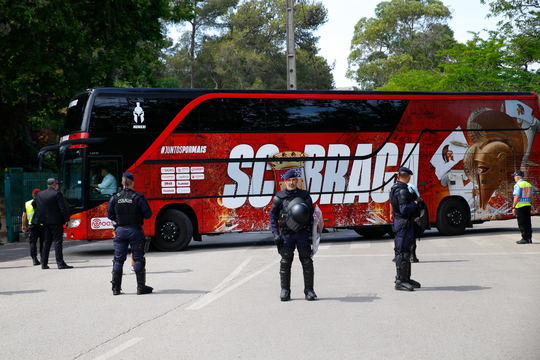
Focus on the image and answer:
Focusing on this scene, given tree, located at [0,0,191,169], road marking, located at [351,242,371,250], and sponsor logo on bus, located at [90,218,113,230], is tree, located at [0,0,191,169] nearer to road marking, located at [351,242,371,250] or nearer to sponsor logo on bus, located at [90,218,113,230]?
sponsor logo on bus, located at [90,218,113,230]

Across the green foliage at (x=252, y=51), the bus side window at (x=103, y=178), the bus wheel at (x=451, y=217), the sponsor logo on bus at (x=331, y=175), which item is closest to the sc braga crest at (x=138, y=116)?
the bus side window at (x=103, y=178)

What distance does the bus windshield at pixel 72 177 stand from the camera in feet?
46.8

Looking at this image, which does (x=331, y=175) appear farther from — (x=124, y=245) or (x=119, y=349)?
(x=119, y=349)

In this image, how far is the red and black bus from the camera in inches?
564

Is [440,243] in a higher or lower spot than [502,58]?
lower

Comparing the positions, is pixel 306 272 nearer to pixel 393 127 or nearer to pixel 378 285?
pixel 378 285

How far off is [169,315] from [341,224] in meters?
9.52

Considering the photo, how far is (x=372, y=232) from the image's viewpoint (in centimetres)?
1834

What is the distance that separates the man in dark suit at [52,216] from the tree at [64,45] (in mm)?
8689

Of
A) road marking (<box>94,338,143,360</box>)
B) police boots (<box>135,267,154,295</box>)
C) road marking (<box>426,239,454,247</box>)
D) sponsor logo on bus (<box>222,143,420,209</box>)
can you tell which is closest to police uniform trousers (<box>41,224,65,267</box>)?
police boots (<box>135,267,154,295</box>)

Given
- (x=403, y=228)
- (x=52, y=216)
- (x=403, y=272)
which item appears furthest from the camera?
(x=52, y=216)

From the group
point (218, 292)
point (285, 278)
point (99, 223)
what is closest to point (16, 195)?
point (99, 223)

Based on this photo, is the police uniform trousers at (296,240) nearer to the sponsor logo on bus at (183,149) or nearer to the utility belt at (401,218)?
the utility belt at (401,218)

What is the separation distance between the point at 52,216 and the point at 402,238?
704 centimetres
